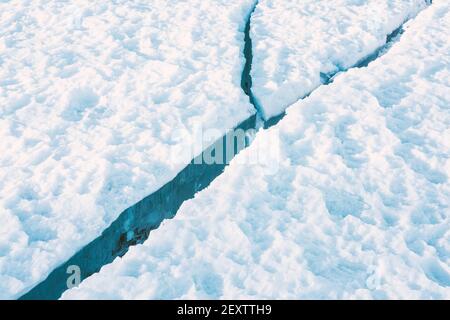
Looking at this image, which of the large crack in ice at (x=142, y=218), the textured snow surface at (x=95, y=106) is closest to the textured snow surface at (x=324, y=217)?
the large crack in ice at (x=142, y=218)

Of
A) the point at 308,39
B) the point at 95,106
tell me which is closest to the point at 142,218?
the point at 95,106

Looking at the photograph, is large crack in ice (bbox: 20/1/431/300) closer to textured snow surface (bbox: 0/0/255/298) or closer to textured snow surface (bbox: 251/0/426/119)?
textured snow surface (bbox: 0/0/255/298)

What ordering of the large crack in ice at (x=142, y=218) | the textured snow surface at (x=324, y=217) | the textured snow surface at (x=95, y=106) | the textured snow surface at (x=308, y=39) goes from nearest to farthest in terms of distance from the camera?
the textured snow surface at (x=324, y=217) → the large crack in ice at (x=142, y=218) → the textured snow surface at (x=95, y=106) → the textured snow surface at (x=308, y=39)

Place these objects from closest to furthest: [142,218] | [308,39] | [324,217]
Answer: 1. [324,217]
2. [142,218]
3. [308,39]

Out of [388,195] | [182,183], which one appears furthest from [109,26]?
[388,195]

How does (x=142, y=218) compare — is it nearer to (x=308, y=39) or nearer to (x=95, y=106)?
(x=95, y=106)

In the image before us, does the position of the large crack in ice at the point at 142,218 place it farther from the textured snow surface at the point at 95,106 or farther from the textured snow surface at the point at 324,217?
the textured snow surface at the point at 324,217

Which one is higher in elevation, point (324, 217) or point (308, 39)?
point (308, 39)
